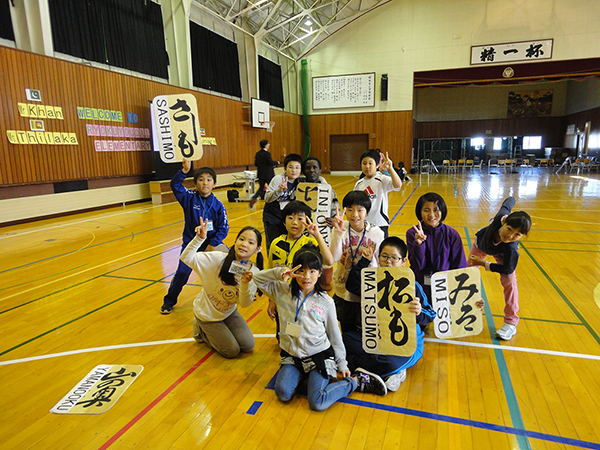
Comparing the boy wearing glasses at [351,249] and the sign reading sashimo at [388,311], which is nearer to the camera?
the sign reading sashimo at [388,311]

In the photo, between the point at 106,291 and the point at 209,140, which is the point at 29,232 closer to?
the point at 106,291

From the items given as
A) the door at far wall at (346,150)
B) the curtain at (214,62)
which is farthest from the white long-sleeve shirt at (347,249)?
the door at far wall at (346,150)

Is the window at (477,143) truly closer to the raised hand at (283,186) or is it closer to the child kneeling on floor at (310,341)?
the raised hand at (283,186)

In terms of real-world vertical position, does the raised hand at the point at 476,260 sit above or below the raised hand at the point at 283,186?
below

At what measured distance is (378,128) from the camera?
19.4 m

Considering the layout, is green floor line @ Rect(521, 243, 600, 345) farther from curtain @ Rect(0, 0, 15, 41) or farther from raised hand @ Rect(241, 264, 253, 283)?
curtain @ Rect(0, 0, 15, 41)

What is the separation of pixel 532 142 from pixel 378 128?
11821mm

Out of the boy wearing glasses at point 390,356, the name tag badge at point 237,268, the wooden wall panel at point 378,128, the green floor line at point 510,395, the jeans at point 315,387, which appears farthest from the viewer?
the wooden wall panel at point 378,128

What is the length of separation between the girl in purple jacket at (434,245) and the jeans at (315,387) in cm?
105

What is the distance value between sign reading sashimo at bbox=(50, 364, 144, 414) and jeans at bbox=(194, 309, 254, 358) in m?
0.50

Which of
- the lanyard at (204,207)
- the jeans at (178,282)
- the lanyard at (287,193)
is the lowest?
the jeans at (178,282)

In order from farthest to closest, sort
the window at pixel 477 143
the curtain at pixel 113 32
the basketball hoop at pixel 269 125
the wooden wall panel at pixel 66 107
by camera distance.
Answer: the window at pixel 477 143 < the basketball hoop at pixel 269 125 < the curtain at pixel 113 32 < the wooden wall panel at pixel 66 107

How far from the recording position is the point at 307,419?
2.05 metres

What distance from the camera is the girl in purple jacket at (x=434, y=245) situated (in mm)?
2752
